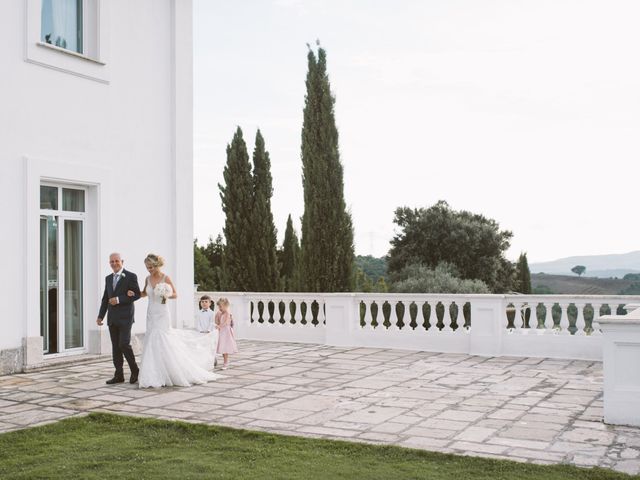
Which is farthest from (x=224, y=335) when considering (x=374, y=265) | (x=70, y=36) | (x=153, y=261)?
(x=374, y=265)

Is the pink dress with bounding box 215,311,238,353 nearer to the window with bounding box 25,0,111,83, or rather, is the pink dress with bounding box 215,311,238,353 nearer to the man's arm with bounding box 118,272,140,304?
the man's arm with bounding box 118,272,140,304

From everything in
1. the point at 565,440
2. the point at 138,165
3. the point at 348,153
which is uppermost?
the point at 348,153

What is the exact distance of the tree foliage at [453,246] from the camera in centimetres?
3272

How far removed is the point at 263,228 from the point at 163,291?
1198 centimetres

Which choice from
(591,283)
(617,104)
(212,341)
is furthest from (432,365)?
(591,283)

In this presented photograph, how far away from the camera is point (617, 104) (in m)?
14.1

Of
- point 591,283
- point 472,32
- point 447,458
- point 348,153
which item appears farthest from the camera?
point 591,283

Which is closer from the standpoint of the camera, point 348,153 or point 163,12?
point 163,12

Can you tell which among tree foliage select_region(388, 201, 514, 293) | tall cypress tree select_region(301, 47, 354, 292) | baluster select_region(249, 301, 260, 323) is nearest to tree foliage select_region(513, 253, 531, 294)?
tree foliage select_region(388, 201, 514, 293)

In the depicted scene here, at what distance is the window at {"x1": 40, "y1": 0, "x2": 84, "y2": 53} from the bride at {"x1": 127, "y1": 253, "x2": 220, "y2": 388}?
4.58m

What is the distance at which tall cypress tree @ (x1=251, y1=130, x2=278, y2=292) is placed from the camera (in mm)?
20938

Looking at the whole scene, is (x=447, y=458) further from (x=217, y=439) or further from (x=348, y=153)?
(x=348, y=153)

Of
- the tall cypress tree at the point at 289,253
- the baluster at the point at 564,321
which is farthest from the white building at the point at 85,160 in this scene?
the tall cypress tree at the point at 289,253

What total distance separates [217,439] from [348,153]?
13423mm
